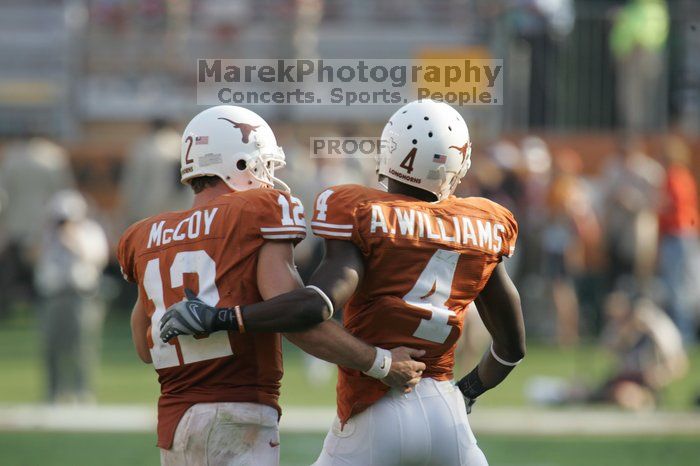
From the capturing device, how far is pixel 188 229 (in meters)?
4.65

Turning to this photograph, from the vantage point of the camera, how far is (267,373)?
4.68 m

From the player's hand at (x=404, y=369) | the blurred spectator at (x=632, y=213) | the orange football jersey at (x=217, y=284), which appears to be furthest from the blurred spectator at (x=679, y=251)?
the orange football jersey at (x=217, y=284)

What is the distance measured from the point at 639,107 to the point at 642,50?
2.36 ft

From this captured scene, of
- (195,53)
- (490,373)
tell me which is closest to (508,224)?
(490,373)

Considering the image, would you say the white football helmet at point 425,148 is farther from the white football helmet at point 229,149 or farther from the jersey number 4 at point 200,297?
the jersey number 4 at point 200,297

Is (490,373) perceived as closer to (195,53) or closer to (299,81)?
(299,81)

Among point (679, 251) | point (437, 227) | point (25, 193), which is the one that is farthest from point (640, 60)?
point (437, 227)

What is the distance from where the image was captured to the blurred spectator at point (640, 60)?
1525 cm

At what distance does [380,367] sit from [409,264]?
37cm

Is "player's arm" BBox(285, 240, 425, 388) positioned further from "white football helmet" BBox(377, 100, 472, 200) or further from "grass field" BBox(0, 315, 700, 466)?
"grass field" BBox(0, 315, 700, 466)

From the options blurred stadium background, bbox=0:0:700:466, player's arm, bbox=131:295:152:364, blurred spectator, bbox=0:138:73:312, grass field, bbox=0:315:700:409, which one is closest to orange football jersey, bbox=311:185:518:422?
player's arm, bbox=131:295:152:364

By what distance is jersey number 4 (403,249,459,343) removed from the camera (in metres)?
4.67

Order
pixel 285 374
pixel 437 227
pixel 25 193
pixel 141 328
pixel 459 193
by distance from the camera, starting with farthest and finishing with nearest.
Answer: pixel 25 193, pixel 285 374, pixel 459 193, pixel 141 328, pixel 437 227

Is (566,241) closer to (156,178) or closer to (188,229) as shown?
(156,178)
